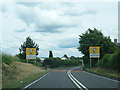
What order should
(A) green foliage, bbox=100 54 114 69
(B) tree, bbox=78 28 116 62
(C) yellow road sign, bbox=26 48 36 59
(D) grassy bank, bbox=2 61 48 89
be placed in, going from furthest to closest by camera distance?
1. (B) tree, bbox=78 28 116 62
2. (C) yellow road sign, bbox=26 48 36 59
3. (A) green foliage, bbox=100 54 114 69
4. (D) grassy bank, bbox=2 61 48 89

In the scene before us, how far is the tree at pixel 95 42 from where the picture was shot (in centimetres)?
5772

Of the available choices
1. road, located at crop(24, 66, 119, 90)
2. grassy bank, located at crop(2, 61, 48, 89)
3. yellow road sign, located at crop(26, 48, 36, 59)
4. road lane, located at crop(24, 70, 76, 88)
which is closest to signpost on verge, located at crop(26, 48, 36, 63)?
yellow road sign, located at crop(26, 48, 36, 59)

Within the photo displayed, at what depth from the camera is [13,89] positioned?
1332 cm

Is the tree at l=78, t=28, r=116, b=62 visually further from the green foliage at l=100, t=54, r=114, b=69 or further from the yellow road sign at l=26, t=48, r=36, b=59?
the green foliage at l=100, t=54, r=114, b=69

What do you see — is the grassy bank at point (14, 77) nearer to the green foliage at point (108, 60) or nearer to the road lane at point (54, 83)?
the road lane at point (54, 83)

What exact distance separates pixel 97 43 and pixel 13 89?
50.0 meters

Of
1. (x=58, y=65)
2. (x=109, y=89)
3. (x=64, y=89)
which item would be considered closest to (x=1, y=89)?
(x=64, y=89)

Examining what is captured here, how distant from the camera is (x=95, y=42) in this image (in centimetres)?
6375

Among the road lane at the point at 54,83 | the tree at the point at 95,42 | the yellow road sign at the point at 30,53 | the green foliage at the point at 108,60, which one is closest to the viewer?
the road lane at the point at 54,83

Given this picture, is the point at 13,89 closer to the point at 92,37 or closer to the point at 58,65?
the point at 92,37

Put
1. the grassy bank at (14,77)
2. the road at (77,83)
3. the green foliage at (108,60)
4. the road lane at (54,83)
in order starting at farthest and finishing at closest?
the green foliage at (108,60) < the road lane at (54,83) < the grassy bank at (14,77) < the road at (77,83)

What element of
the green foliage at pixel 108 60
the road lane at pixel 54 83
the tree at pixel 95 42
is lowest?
the road lane at pixel 54 83

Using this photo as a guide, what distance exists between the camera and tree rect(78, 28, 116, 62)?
57.7 m

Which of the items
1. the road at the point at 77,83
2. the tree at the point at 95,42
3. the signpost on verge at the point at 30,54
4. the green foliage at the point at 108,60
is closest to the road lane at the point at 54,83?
the road at the point at 77,83
